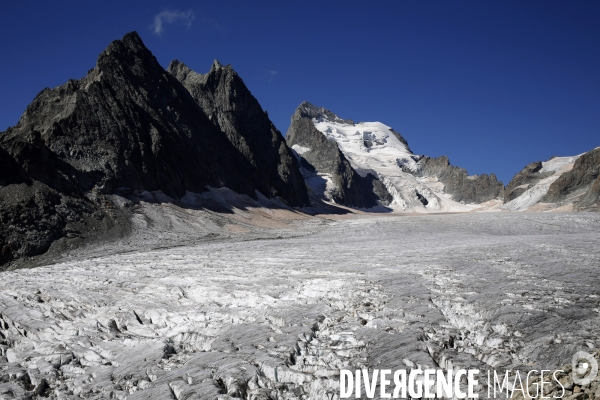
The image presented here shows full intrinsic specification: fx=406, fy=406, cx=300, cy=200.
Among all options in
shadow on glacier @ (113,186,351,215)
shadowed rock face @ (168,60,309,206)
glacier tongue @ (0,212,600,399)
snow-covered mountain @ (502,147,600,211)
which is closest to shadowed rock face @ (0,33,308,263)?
shadowed rock face @ (168,60,309,206)

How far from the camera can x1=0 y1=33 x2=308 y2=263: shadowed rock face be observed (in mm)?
31797

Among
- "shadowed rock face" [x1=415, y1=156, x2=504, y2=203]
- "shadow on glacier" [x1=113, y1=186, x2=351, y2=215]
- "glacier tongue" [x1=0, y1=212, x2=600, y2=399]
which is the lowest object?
"glacier tongue" [x1=0, y1=212, x2=600, y2=399]

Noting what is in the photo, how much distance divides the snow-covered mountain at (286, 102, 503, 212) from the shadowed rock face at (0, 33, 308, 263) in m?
40.4

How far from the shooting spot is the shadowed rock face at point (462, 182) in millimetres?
140750

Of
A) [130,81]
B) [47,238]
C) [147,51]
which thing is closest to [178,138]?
[130,81]

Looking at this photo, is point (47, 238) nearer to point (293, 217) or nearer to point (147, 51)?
point (293, 217)

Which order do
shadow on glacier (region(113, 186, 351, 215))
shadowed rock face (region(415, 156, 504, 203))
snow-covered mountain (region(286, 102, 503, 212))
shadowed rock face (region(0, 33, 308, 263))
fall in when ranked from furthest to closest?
1. shadowed rock face (region(415, 156, 504, 203))
2. snow-covered mountain (region(286, 102, 503, 212))
3. shadow on glacier (region(113, 186, 351, 215))
4. shadowed rock face (region(0, 33, 308, 263))

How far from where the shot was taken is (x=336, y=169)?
113 m

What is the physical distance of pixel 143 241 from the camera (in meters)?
32.2

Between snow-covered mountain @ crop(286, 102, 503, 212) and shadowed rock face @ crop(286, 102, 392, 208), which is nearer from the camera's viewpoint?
shadowed rock face @ crop(286, 102, 392, 208)

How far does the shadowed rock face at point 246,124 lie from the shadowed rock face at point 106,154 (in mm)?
739

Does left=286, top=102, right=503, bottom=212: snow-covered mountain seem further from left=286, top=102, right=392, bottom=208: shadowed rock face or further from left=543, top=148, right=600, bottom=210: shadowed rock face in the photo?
left=543, top=148, right=600, bottom=210: shadowed rock face

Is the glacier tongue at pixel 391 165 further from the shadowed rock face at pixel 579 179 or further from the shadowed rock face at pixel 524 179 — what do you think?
the shadowed rock face at pixel 579 179

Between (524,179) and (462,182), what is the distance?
3823 centimetres
